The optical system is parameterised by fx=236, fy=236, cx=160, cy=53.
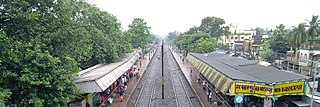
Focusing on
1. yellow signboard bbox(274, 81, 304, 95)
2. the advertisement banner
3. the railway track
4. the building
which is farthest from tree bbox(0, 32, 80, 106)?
the building

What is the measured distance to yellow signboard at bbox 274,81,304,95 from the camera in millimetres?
12880

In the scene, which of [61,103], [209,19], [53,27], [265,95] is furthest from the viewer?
[209,19]

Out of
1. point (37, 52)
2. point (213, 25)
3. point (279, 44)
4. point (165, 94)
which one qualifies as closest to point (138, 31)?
point (213, 25)

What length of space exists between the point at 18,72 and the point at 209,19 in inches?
2608

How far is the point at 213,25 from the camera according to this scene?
71875 millimetres

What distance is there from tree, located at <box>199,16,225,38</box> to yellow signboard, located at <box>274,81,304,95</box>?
59.4m

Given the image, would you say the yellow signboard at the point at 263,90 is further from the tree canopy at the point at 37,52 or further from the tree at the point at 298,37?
the tree at the point at 298,37

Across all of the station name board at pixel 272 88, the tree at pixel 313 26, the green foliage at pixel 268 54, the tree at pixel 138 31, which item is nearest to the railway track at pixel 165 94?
the station name board at pixel 272 88

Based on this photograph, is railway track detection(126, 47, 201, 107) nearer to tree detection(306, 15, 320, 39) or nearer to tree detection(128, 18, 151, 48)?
tree detection(306, 15, 320, 39)

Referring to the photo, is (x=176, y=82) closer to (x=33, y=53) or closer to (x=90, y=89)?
(x=90, y=89)

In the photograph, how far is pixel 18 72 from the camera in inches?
394

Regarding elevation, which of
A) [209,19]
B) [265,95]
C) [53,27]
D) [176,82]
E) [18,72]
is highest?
[209,19]

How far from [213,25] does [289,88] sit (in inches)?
2380

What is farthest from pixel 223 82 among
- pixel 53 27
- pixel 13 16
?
pixel 13 16
